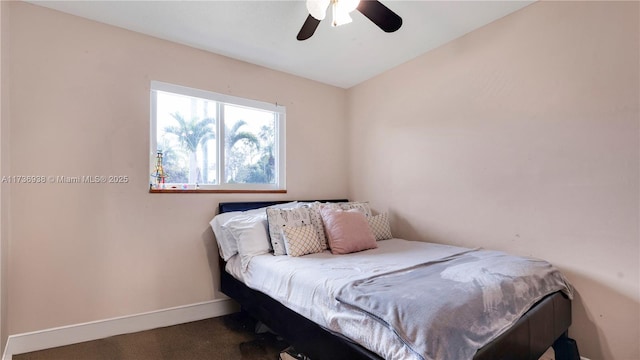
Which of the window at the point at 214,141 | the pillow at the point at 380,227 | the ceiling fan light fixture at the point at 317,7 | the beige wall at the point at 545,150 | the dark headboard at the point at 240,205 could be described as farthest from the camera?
A: the pillow at the point at 380,227

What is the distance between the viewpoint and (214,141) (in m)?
2.84

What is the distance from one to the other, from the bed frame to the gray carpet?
0.86 ft

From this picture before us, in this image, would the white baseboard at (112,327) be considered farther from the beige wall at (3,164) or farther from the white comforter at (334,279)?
the white comforter at (334,279)

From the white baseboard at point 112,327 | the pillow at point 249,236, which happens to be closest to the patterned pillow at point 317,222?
the pillow at point 249,236

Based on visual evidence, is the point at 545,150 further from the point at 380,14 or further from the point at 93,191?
the point at 93,191

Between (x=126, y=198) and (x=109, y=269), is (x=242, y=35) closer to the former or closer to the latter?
(x=126, y=198)

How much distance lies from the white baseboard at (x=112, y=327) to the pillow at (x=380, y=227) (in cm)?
147

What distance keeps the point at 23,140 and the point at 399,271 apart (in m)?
2.58

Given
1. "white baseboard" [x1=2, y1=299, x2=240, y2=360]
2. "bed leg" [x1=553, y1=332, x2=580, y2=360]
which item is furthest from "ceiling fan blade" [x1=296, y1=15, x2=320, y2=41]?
"bed leg" [x1=553, y1=332, x2=580, y2=360]

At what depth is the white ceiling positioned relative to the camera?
6.94 ft

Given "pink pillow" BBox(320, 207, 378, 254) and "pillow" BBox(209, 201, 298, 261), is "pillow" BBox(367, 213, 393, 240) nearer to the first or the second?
"pink pillow" BBox(320, 207, 378, 254)

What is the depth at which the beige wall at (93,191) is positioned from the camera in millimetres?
2043

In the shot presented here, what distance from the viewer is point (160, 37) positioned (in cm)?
252

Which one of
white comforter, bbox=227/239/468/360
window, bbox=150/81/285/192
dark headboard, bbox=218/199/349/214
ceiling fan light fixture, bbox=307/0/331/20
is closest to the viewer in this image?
white comforter, bbox=227/239/468/360
